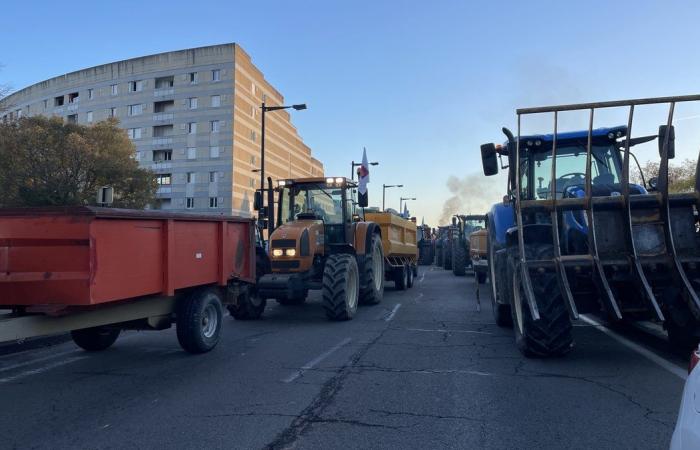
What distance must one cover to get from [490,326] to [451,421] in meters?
5.36

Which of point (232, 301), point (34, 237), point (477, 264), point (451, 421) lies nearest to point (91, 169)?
point (477, 264)

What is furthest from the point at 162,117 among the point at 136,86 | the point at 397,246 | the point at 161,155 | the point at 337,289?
the point at 337,289

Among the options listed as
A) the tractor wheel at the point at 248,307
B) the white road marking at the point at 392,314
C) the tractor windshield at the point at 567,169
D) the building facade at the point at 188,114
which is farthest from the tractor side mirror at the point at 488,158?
the building facade at the point at 188,114

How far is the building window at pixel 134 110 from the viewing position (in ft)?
207

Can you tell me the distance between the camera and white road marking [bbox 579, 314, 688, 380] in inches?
234

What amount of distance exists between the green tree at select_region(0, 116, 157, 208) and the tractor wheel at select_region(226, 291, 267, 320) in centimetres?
2307

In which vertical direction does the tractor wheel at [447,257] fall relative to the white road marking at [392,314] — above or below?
above

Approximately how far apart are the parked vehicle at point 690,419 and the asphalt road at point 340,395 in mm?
2017

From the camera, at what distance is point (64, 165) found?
3170cm

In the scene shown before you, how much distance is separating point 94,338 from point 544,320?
6.06m

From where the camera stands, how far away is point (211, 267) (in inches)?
302

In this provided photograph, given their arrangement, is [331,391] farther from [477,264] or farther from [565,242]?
[477,264]

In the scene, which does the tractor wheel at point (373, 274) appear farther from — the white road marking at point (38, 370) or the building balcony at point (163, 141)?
the building balcony at point (163, 141)

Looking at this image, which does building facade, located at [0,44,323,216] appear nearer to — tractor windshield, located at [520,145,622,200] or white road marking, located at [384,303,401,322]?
white road marking, located at [384,303,401,322]
